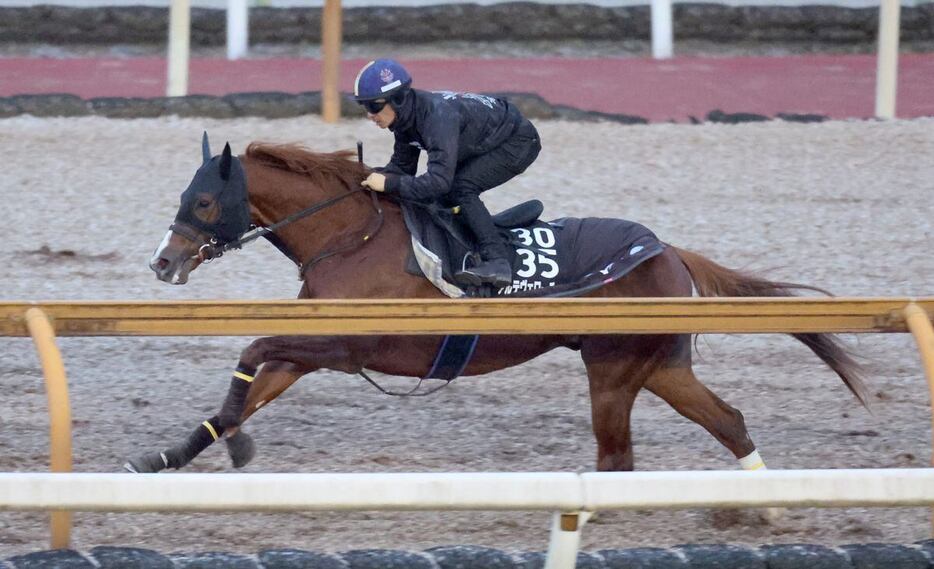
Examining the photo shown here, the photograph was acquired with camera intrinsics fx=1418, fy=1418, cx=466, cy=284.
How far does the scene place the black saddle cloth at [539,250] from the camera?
17.1 feet

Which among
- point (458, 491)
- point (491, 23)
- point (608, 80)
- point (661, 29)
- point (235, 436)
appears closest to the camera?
point (458, 491)

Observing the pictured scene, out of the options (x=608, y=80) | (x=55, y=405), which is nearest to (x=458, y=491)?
(x=55, y=405)

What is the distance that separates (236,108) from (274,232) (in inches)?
243

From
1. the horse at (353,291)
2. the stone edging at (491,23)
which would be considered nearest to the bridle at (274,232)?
the horse at (353,291)

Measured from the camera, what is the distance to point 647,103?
12.3 meters

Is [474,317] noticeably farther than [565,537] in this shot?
Yes

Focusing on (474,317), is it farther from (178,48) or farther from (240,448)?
(178,48)

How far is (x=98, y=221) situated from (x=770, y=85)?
6558mm

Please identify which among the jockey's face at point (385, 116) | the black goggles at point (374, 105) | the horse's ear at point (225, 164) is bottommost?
the horse's ear at point (225, 164)

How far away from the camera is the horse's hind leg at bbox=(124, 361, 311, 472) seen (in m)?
4.87

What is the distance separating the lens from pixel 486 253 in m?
5.24

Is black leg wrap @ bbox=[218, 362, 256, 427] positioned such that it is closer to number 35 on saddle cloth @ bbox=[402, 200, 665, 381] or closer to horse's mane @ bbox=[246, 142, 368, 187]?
number 35 on saddle cloth @ bbox=[402, 200, 665, 381]

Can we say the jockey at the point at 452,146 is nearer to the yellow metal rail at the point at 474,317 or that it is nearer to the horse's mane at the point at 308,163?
the horse's mane at the point at 308,163

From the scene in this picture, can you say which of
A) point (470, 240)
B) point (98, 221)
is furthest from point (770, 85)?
point (470, 240)
